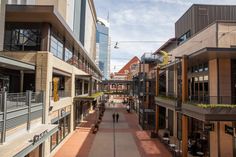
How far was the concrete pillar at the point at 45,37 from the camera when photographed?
61.6 ft

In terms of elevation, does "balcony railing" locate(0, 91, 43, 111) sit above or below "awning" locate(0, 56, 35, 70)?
below

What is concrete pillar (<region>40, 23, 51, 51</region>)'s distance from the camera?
61.6 ft

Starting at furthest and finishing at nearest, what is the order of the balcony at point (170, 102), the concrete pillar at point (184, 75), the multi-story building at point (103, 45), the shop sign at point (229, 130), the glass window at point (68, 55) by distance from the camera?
the multi-story building at point (103, 45) < the glass window at point (68, 55) < the balcony at point (170, 102) < the concrete pillar at point (184, 75) < the shop sign at point (229, 130)

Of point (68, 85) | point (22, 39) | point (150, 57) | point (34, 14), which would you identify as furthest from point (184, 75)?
point (150, 57)

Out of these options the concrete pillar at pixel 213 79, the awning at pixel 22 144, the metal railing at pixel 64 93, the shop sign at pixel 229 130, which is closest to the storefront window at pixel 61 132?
the metal railing at pixel 64 93

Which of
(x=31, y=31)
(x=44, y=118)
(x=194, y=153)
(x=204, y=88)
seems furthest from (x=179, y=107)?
(x=31, y=31)

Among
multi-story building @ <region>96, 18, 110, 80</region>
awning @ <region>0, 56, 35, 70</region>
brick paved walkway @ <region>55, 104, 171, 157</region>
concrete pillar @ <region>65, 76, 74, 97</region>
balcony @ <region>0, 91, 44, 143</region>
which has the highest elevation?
multi-story building @ <region>96, 18, 110, 80</region>

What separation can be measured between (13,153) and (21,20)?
12228mm

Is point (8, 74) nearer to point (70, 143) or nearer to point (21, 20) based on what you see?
point (21, 20)

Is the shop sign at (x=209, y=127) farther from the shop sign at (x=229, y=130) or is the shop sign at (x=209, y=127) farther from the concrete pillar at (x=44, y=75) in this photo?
the concrete pillar at (x=44, y=75)

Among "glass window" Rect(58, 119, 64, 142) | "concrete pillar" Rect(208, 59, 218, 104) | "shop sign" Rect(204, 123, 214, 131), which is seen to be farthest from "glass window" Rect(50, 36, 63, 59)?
"shop sign" Rect(204, 123, 214, 131)

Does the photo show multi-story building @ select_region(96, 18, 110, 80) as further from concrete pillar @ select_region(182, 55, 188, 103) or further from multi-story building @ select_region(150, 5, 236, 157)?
concrete pillar @ select_region(182, 55, 188, 103)

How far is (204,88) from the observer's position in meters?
19.8

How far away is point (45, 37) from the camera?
19.0 meters
